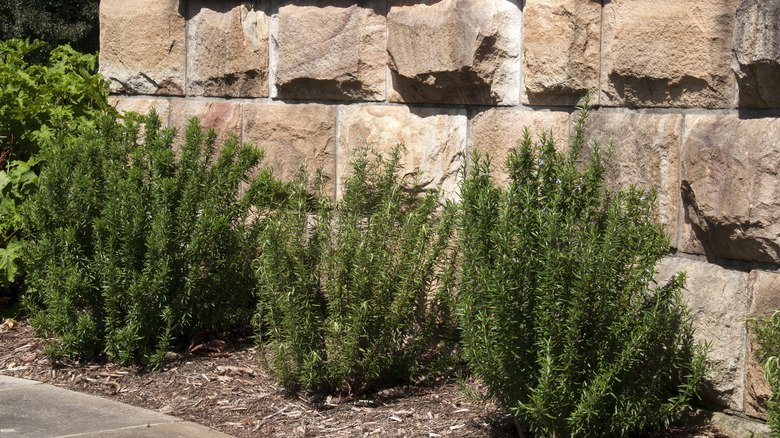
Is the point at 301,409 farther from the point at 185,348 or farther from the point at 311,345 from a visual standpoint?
the point at 185,348

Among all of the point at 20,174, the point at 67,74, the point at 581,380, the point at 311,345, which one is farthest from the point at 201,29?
the point at 581,380

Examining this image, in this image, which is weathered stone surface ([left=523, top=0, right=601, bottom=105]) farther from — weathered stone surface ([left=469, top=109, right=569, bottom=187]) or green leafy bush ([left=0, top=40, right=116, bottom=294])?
green leafy bush ([left=0, top=40, right=116, bottom=294])

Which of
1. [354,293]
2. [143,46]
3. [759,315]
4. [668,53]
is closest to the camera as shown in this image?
[759,315]

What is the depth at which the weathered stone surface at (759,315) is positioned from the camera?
110 inches

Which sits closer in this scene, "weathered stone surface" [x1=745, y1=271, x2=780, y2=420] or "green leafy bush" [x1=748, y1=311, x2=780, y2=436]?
"green leafy bush" [x1=748, y1=311, x2=780, y2=436]

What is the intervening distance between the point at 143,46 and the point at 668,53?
138 inches

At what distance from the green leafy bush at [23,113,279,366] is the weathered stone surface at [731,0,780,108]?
7.67ft

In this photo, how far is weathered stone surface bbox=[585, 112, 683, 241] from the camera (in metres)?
3.14

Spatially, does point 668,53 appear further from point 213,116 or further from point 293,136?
point 213,116

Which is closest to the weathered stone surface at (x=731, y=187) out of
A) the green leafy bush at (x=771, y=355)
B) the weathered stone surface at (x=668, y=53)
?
the weathered stone surface at (x=668, y=53)

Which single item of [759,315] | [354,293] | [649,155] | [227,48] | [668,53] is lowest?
[354,293]

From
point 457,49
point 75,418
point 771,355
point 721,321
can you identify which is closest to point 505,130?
point 457,49

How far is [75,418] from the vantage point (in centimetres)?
338

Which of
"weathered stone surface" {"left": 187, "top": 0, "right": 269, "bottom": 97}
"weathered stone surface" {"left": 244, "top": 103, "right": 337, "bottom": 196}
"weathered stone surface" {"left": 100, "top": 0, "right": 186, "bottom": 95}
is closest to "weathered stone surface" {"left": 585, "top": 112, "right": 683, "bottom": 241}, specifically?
"weathered stone surface" {"left": 244, "top": 103, "right": 337, "bottom": 196}
